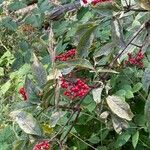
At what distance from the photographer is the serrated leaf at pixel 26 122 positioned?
129 centimetres

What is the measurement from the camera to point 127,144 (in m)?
2.09

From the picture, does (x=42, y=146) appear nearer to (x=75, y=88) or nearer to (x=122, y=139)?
(x=75, y=88)

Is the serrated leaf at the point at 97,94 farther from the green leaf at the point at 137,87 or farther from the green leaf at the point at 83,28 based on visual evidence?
the green leaf at the point at 137,87

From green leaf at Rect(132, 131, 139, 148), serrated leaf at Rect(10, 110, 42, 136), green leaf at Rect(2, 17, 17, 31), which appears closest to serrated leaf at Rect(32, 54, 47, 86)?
serrated leaf at Rect(10, 110, 42, 136)

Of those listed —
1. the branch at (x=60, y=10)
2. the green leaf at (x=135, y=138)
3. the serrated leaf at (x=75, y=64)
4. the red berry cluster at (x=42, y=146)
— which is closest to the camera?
the serrated leaf at (x=75, y=64)

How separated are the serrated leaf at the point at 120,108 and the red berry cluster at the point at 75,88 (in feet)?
0.27

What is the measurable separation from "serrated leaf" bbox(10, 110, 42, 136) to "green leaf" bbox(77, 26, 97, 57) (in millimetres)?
216

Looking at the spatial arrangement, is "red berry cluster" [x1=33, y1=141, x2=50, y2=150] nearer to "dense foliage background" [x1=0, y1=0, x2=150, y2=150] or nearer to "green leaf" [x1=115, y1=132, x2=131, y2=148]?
"dense foliage background" [x1=0, y1=0, x2=150, y2=150]

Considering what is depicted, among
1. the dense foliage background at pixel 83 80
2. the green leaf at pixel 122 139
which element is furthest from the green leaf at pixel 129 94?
the green leaf at pixel 122 139

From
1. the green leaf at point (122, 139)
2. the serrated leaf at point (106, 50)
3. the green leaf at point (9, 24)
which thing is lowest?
the green leaf at point (122, 139)

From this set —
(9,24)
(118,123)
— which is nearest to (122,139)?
(118,123)

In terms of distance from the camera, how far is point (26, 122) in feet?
4.25

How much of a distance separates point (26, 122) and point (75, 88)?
6.5 inches

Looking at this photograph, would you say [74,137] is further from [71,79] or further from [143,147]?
[71,79]
